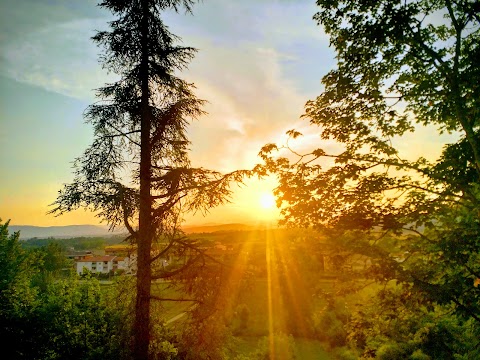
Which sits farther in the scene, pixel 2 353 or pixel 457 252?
pixel 2 353

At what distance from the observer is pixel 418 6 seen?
6.60 metres

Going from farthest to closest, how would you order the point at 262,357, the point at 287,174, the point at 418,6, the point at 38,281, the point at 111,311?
the point at 38,281, the point at 262,357, the point at 111,311, the point at 287,174, the point at 418,6

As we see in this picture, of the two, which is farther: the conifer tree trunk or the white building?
the white building

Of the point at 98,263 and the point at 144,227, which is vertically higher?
the point at 144,227

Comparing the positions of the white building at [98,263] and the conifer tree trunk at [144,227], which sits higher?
the conifer tree trunk at [144,227]

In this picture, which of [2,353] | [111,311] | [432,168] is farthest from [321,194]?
[2,353]

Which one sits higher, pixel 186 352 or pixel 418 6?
pixel 418 6

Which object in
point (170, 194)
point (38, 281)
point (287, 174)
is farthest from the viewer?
point (38, 281)

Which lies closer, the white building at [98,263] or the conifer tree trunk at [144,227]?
the conifer tree trunk at [144,227]

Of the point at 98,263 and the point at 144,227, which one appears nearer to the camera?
the point at 144,227

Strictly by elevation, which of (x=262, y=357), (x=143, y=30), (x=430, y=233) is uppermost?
(x=143, y=30)

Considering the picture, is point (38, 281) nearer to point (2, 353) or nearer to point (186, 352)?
point (2, 353)

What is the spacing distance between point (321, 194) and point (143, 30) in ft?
22.5

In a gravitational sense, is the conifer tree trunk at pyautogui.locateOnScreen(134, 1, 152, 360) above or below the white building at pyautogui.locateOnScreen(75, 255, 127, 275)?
above
